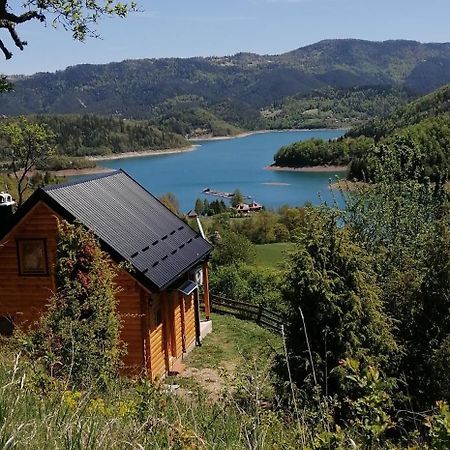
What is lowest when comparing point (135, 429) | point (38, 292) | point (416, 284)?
point (38, 292)

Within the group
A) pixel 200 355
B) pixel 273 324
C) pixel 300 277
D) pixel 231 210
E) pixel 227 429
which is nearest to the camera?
pixel 227 429

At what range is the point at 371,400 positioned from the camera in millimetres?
3166

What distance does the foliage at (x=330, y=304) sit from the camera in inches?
348

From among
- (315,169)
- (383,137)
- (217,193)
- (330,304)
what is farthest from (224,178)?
(330,304)

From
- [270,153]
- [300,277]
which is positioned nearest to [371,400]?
[300,277]

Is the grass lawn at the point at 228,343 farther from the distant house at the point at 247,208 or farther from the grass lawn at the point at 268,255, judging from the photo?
the distant house at the point at 247,208

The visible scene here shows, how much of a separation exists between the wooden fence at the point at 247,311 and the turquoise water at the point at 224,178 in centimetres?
5445

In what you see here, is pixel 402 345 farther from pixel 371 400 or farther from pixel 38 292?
pixel 38 292

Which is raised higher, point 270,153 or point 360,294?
point 360,294

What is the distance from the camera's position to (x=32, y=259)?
1460 cm

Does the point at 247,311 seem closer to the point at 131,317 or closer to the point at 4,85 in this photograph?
the point at 131,317

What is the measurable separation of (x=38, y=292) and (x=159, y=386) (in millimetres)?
10954

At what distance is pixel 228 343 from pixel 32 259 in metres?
5.78

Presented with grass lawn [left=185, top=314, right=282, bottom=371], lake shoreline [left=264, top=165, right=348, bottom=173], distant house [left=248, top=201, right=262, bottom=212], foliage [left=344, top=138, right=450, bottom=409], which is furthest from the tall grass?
lake shoreline [left=264, top=165, right=348, bottom=173]
